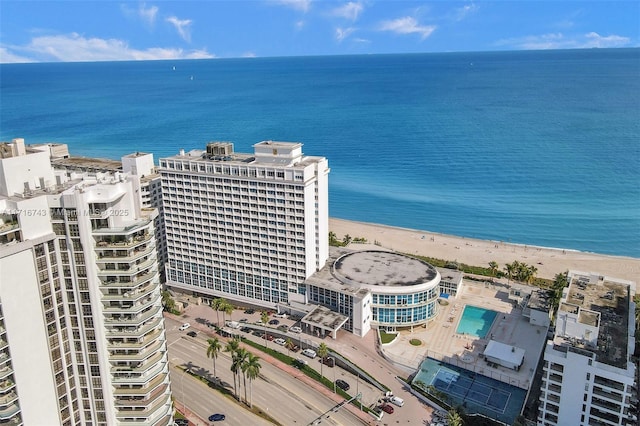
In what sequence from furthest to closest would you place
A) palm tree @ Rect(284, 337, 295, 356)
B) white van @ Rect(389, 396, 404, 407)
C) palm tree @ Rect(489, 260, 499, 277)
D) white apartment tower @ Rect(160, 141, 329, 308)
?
palm tree @ Rect(489, 260, 499, 277) → white apartment tower @ Rect(160, 141, 329, 308) → palm tree @ Rect(284, 337, 295, 356) → white van @ Rect(389, 396, 404, 407)

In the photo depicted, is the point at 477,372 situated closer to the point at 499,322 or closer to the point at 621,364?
the point at 499,322

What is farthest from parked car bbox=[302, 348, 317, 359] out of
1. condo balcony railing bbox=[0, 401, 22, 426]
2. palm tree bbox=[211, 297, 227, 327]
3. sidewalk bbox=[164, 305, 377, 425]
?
condo balcony railing bbox=[0, 401, 22, 426]

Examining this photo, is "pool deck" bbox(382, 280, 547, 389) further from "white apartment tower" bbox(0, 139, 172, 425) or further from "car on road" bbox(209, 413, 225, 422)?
"white apartment tower" bbox(0, 139, 172, 425)

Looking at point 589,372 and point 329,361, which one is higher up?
point 589,372

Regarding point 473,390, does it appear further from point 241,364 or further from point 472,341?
point 241,364

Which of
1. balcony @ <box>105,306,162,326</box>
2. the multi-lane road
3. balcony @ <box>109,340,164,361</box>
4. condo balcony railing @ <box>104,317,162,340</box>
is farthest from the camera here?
Answer: the multi-lane road

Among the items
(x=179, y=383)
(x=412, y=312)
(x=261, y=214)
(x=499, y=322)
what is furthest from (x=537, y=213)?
(x=179, y=383)

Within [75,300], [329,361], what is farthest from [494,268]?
[75,300]
